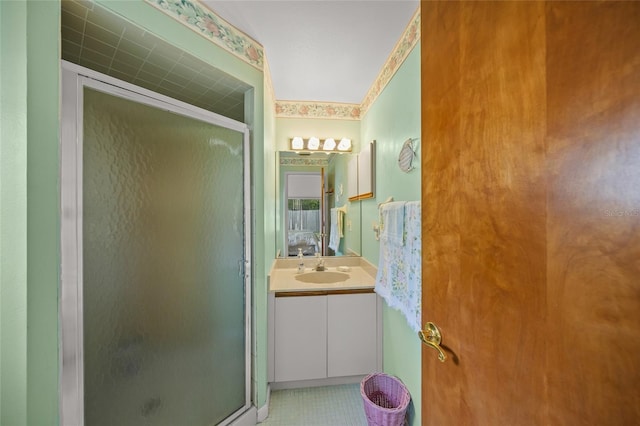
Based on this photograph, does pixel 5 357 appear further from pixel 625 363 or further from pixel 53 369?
pixel 625 363

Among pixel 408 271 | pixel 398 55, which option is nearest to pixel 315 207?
pixel 408 271

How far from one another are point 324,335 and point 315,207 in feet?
3.76

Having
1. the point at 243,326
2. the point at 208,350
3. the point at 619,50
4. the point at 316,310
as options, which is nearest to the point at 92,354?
the point at 208,350

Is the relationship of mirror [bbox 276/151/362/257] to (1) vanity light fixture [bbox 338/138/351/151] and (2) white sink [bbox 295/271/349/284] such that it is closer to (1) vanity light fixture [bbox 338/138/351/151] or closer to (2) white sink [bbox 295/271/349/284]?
(1) vanity light fixture [bbox 338/138/351/151]

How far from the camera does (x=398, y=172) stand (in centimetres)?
142

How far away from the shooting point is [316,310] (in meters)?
1.67

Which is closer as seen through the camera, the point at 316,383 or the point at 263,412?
the point at 263,412

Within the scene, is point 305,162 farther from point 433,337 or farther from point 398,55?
point 433,337

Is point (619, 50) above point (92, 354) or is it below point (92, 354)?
above

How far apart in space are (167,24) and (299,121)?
4.06 feet

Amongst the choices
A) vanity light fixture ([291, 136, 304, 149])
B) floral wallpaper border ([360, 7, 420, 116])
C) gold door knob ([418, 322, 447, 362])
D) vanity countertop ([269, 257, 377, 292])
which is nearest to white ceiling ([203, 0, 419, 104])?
floral wallpaper border ([360, 7, 420, 116])

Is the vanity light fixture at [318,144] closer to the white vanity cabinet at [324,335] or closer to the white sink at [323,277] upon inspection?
the white sink at [323,277]

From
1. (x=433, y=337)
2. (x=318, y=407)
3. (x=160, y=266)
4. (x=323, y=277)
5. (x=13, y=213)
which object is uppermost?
(x=13, y=213)

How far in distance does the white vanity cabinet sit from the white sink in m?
0.32
